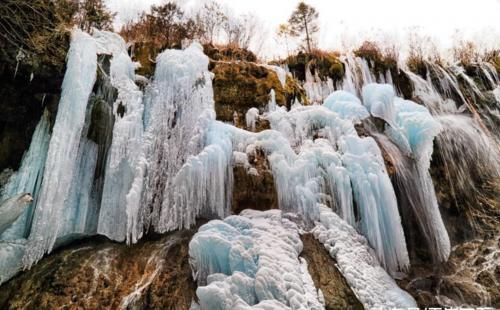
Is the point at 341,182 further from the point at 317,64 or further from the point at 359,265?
the point at 317,64

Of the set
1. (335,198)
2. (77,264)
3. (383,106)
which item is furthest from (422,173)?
(77,264)

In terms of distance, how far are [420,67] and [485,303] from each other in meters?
6.24

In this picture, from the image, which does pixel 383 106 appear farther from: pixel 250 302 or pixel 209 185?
pixel 250 302

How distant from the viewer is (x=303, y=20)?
11023mm

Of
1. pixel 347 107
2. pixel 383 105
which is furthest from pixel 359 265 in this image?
pixel 383 105

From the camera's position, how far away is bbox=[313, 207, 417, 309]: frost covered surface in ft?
13.8

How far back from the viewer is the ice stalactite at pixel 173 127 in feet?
15.8

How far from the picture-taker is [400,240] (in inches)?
190

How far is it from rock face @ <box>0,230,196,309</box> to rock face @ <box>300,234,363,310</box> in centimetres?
146

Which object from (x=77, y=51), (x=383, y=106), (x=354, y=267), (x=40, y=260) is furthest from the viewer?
(x=383, y=106)

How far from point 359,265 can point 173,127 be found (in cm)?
334

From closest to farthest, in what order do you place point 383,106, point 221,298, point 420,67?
1. point 221,298
2. point 383,106
3. point 420,67

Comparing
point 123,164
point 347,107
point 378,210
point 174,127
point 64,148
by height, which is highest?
point 347,107

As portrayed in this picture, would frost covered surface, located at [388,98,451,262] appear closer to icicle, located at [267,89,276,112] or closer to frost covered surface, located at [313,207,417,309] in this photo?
frost covered surface, located at [313,207,417,309]
